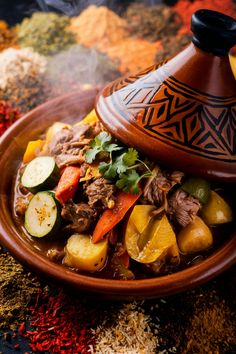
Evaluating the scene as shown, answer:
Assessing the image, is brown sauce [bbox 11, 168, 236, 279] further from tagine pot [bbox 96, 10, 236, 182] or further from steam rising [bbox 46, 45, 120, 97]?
steam rising [bbox 46, 45, 120, 97]

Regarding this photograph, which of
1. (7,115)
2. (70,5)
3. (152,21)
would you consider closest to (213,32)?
(7,115)

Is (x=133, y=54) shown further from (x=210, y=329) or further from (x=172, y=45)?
(x=210, y=329)

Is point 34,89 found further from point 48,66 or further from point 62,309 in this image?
point 62,309

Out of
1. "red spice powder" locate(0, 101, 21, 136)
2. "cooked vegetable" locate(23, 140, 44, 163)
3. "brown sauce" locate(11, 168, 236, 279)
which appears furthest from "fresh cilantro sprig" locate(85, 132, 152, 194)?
"red spice powder" locate(0, 101, 21, 136)

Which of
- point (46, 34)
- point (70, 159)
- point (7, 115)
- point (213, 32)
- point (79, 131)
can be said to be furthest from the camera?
point (46, 34)

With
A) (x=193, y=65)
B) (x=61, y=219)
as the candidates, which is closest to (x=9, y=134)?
(x=61, y=219)

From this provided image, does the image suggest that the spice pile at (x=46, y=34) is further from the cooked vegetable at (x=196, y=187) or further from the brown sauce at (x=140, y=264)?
the cooked vegetable at (x=196, y=187)

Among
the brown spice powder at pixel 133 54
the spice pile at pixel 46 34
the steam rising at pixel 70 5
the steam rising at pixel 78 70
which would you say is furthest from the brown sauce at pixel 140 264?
the steam rising at pixel 70 5
